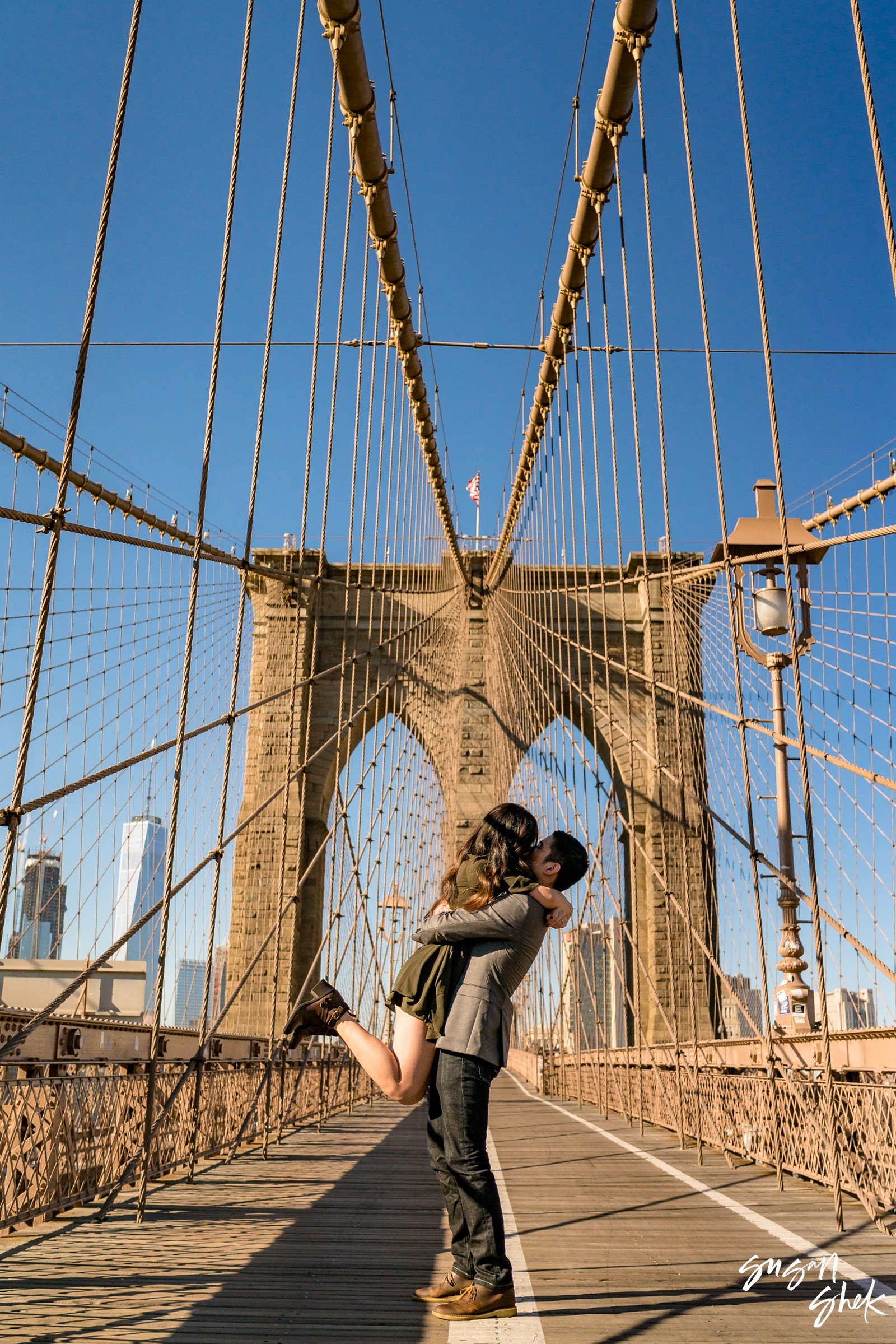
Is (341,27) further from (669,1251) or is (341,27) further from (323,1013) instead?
(669,1251)

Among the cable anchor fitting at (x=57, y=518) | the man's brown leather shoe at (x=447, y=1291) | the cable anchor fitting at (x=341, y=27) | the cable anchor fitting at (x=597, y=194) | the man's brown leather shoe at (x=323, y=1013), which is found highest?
the cable anchor fitting at (x=597, y=194)

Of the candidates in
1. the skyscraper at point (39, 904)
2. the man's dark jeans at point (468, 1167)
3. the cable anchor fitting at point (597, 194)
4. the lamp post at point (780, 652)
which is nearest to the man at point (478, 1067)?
the man's dark jeans at point (468, 1167)

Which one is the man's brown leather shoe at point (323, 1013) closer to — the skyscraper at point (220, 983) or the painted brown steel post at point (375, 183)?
the painted brown steel post at point (375, 183)

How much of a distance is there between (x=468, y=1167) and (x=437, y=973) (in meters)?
0.33

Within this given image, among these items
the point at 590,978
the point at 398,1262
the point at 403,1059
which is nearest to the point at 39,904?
the point at 590,978

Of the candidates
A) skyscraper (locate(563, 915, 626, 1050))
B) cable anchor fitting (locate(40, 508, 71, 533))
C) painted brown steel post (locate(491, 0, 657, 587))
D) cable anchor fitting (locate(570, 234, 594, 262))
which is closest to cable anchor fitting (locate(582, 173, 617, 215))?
painted brown steel post (locate(491, 0, 657, 587))

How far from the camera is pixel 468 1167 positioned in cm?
201

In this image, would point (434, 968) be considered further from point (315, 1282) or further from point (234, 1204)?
point (234, 1204)

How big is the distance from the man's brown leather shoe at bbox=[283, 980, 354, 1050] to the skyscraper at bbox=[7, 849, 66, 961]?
753 centimetres

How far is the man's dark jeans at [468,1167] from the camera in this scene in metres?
1.98

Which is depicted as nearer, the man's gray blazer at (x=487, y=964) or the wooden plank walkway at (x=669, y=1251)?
the wooden plank walkway at (x=669, y=1251)

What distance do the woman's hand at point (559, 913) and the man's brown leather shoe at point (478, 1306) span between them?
617mm

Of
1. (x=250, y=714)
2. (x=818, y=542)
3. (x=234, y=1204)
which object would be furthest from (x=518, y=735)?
(x=234, y=1204)

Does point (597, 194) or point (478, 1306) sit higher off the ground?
point (597, 194)
